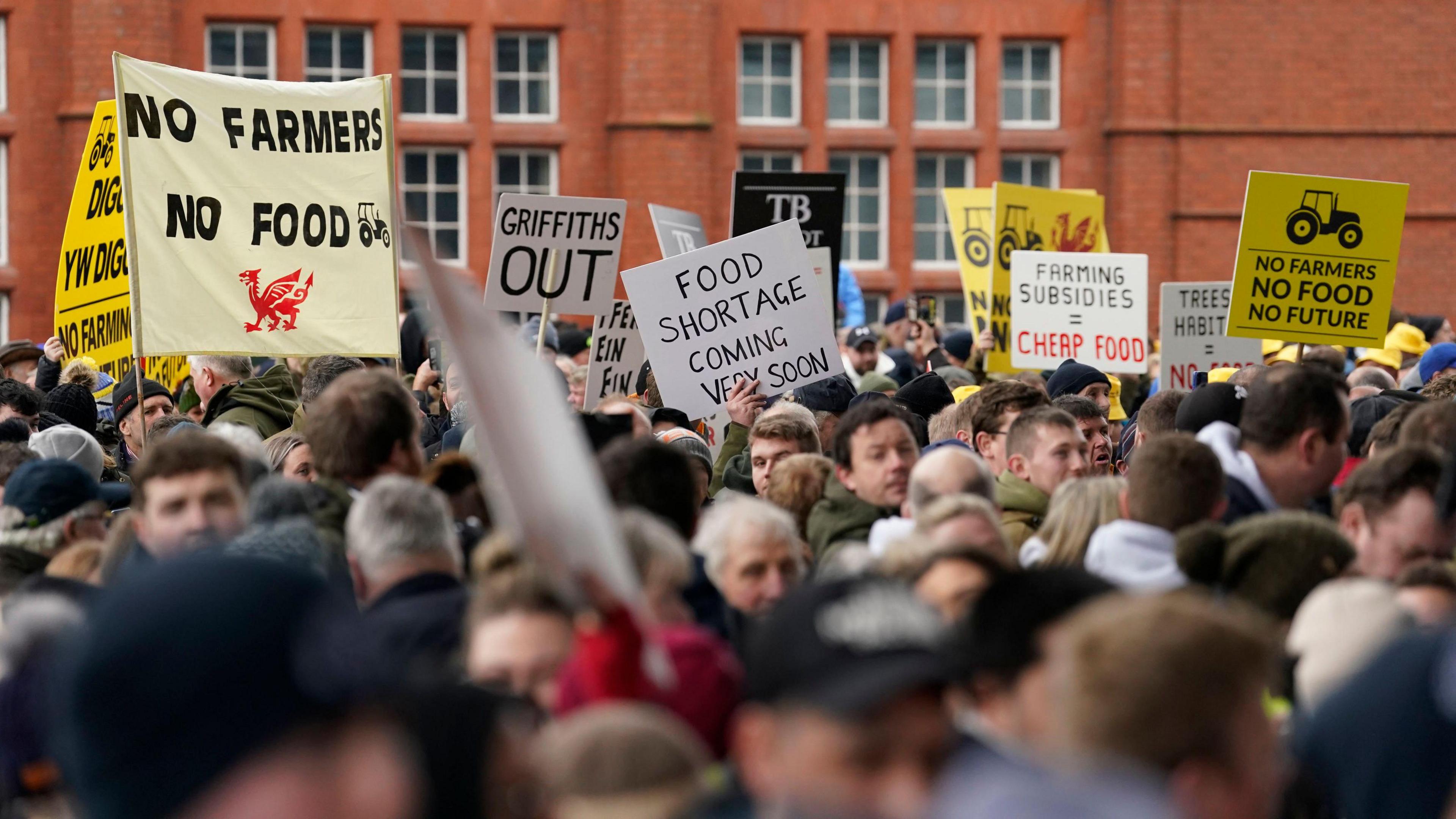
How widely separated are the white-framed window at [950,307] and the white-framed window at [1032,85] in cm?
258

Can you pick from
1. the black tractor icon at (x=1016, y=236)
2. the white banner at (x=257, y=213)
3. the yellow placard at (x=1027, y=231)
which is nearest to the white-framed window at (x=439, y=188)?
the yellow placard at (x=1027, y=231)

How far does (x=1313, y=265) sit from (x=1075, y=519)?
5.96m

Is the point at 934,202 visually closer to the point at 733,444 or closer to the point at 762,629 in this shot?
the point at 733,444

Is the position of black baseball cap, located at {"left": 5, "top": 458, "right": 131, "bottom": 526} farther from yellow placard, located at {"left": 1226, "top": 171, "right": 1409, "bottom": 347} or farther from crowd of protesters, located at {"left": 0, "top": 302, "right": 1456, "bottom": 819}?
yellow placard, located at {"left": 1226, "top": 171, "right": 1409, "bottom": 347}

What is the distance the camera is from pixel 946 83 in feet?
88.8

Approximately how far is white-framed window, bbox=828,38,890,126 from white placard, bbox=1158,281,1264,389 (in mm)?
13222

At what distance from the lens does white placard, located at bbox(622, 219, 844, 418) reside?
946cm

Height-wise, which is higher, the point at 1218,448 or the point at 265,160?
the point at 265,160

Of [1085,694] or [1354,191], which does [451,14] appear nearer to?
[1354,191]

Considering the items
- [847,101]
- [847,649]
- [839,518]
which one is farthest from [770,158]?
[847,649]

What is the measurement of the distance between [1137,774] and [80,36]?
24446mm

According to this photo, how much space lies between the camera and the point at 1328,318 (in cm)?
1082

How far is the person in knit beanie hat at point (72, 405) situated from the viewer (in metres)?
9.33

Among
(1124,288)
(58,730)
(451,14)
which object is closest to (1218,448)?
(58,730)
